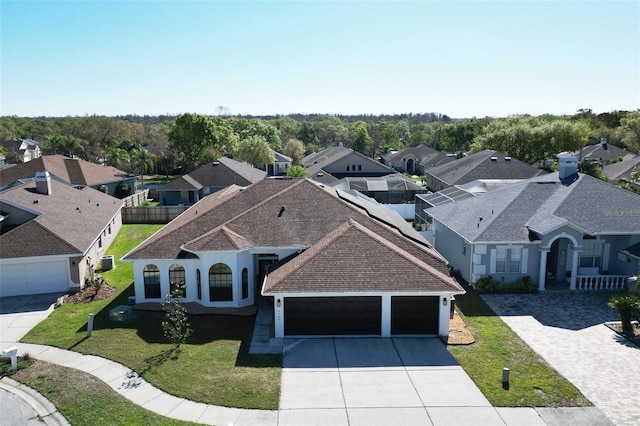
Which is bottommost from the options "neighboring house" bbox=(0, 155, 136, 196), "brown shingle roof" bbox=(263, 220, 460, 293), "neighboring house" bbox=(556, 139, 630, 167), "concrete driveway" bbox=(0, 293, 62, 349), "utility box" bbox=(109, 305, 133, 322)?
"concrete driveway" bbox=(0, 293, 62, 349)

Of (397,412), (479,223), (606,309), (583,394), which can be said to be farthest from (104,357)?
(606,309)

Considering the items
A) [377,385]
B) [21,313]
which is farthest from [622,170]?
[21,313]

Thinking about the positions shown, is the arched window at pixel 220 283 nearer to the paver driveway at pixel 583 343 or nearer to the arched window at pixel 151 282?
the arched window at pixel 151 282

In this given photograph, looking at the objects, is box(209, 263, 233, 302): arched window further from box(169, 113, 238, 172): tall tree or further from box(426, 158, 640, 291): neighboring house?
box(169, 113, 238, 172): tall tree

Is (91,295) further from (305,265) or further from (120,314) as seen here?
(305,265)

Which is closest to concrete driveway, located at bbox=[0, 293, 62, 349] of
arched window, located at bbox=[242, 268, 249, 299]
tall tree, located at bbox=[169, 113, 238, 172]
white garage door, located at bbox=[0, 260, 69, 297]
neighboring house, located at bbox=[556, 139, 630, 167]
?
white garage door, located at bbox=[0, 260, 69, 297]

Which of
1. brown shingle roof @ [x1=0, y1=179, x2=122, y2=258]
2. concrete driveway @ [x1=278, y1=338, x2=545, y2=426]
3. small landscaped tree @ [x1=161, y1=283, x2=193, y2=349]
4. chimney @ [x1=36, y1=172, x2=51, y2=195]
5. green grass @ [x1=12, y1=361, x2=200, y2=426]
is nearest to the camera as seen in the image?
green grass @ [x1=12, y1=361, x2=200, y2=426]

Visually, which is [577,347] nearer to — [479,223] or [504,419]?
[504,419]
